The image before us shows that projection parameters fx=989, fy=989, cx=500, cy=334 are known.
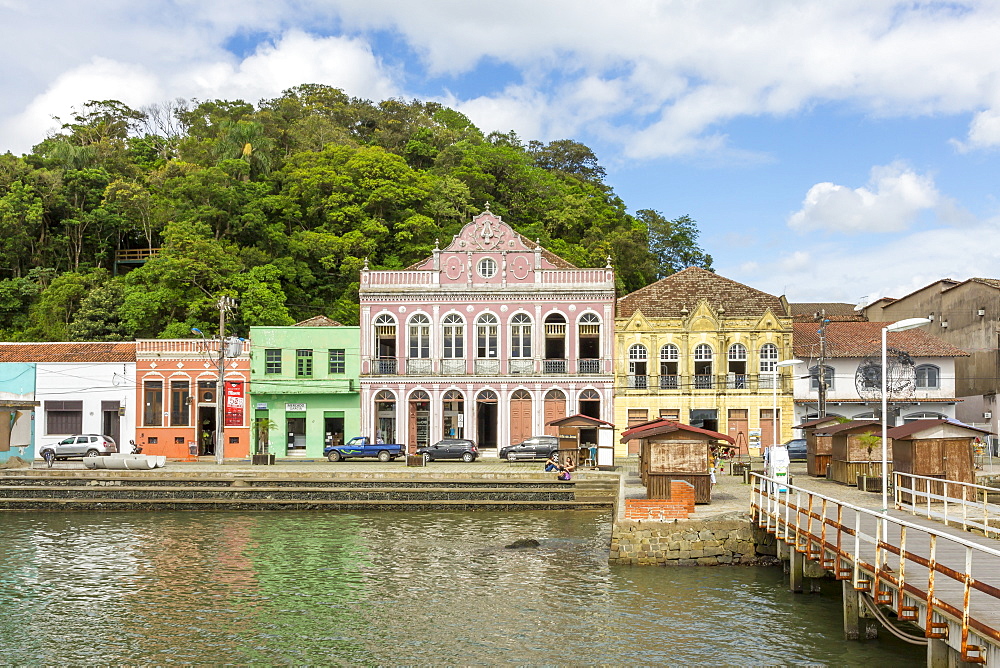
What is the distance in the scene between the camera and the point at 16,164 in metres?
75.1

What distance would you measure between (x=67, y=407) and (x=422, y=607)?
40378 millimetres

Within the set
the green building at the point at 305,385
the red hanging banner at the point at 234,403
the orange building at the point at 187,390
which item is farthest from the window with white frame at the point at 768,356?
the red hanging banner at the point at 234,403

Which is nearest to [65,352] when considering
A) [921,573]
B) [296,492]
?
[296,492]

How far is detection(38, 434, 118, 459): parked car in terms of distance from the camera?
161 ft

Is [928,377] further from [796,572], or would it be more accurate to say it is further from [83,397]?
[83,397]

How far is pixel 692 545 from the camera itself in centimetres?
2578

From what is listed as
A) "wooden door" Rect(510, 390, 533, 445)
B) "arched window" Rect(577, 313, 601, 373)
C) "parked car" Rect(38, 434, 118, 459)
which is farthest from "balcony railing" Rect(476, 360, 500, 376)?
"parked car" Rect(38, 434, 118, 459)

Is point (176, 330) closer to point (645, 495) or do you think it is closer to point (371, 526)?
point (371, 526)

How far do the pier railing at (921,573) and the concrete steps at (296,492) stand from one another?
16.8 metres

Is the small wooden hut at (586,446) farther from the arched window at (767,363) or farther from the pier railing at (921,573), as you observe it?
the pier railing at (921,573)

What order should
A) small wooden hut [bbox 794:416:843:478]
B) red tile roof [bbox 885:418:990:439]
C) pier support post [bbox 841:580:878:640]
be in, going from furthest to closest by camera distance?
small wooden hut [bbox 794:416:843:478]
red tile roof [bbox 885:418:990:439]
pier support post [bbox 841:580:878:640]

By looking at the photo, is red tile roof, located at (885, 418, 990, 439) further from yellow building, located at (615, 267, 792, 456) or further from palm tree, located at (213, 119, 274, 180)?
palm tree, located at (213, 119, 274, 180)

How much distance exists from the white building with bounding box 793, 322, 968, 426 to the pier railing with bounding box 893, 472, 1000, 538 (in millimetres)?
23171

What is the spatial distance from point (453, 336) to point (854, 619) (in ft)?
129
